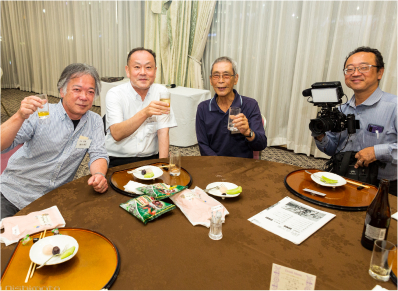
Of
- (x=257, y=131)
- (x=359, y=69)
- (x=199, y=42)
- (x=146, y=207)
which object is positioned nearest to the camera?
(x=146, y=207)

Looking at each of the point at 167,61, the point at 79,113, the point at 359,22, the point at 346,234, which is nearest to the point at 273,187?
the point at 346,234

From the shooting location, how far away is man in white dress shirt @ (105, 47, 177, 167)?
199 cm

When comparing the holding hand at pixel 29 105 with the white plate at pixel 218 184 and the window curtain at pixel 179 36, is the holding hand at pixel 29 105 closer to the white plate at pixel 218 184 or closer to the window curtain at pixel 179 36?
the white plate at pixel 218 184

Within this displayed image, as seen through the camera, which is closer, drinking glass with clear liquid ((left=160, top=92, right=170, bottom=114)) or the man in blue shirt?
drinking glass with clear liquid ((left=160, top=92, right=170, bottom=114))

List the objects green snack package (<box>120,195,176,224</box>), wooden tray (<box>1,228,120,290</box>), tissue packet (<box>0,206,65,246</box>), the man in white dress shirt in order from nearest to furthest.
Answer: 1. wooden tray (<box>1,228,120,290</box>)
2. tissue packet (<box>0,206,65,246</box>)
3. green snack package (<box>120,195,176,224</box>)
4. the man in white dress shirt

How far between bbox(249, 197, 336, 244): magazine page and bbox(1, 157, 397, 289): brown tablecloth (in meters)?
0.02

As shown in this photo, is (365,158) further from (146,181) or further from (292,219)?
(146,181)

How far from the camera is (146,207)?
42.9 inches

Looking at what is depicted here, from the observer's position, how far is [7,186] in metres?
1.46

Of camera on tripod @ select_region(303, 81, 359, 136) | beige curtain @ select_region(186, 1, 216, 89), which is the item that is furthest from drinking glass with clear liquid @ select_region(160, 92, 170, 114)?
beige curtain @ select_region(186, 1, 216, 89)

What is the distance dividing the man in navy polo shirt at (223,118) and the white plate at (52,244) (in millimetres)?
1311

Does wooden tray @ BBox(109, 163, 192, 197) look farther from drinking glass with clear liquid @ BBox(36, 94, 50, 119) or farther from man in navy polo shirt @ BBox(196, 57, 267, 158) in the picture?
man in navy polo shirt @ BBox(196, 57, 267, 158)

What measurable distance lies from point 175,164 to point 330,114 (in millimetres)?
1053

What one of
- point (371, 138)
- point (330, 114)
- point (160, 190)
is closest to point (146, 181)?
point (160, 190)
